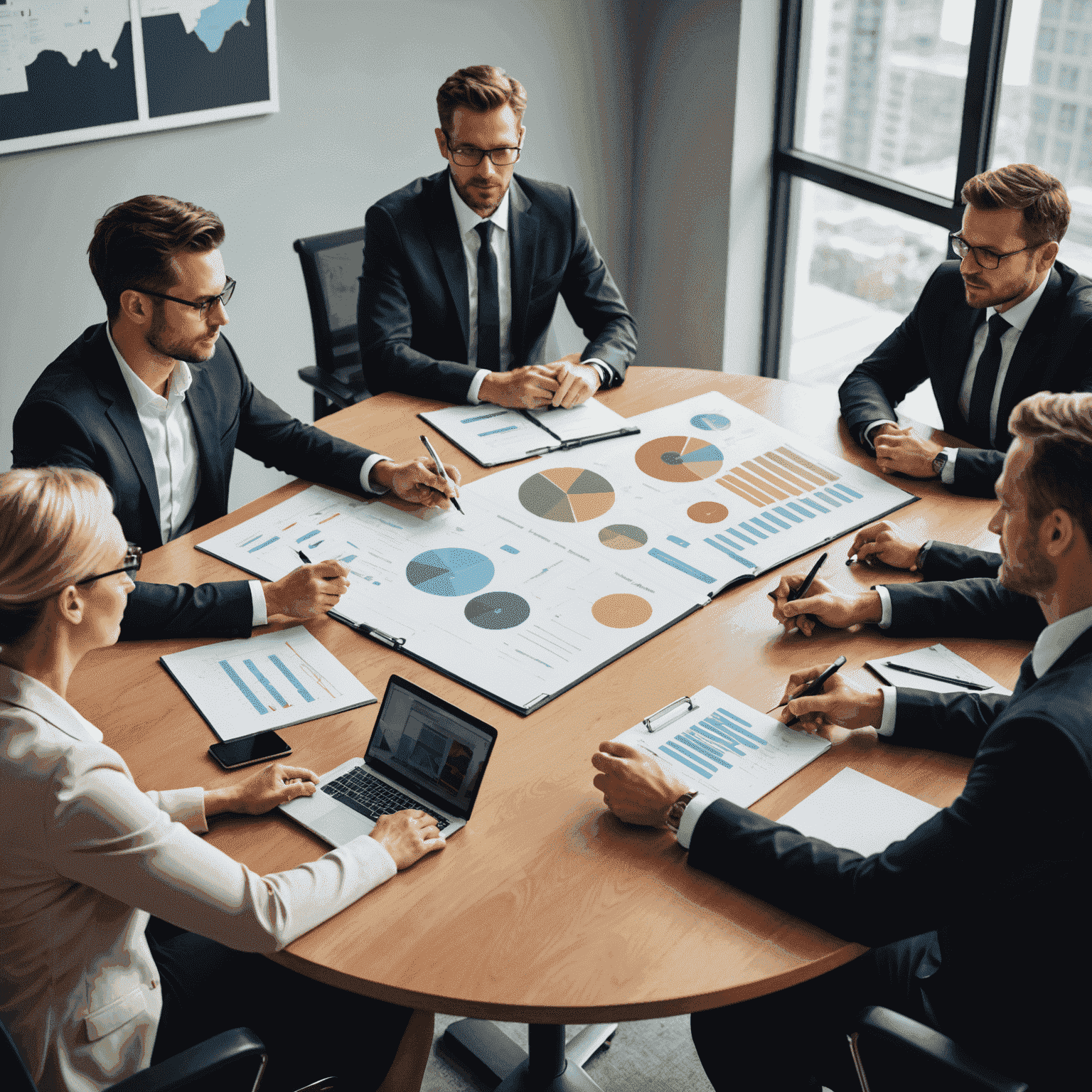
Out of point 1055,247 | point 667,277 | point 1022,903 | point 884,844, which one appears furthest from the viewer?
point 667,277

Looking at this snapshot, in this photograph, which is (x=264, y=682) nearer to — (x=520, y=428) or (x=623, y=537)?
(x=623, y=537)

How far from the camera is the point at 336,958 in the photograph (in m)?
1.44

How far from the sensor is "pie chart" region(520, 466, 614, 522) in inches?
95.0

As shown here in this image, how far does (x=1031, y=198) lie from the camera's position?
247 centimetres

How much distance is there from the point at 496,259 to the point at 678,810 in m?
1.99

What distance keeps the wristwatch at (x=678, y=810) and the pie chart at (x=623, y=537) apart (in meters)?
0.77

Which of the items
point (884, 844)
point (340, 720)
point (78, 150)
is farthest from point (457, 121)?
point (884, 844)

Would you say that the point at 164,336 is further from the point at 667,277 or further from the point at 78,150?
the point at 667,277

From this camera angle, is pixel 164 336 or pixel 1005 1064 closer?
pixel 1005 1064

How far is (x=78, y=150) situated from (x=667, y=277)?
235 centimetres

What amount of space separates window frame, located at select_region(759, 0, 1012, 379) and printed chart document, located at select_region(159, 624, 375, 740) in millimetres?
2778

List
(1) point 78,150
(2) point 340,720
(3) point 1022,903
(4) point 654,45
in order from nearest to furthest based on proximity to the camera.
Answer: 1. (3) point 1022,903
2. (2) point 340,720
3. (1) point 78,150
4. (4) point 654,45

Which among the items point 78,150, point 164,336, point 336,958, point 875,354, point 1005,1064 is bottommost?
point 1005,1064

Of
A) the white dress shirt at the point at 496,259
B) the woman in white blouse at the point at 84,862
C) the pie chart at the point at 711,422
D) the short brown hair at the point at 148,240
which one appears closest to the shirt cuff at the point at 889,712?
the woman in white blouse at the point at 84,862
